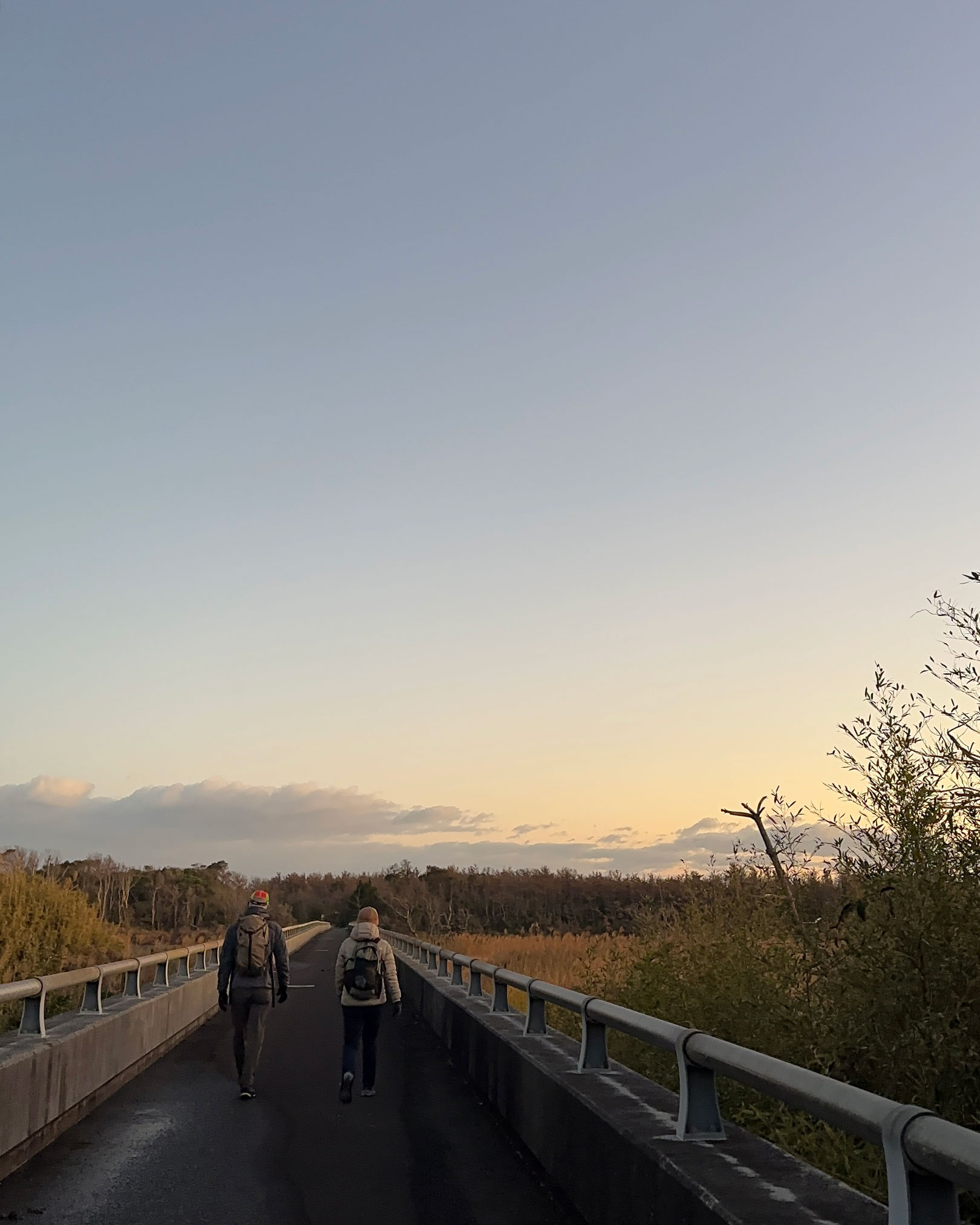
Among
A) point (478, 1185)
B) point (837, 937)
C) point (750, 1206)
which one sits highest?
point (837, 937)

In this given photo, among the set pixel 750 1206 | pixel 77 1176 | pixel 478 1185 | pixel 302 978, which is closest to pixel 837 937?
pixel 478 1185

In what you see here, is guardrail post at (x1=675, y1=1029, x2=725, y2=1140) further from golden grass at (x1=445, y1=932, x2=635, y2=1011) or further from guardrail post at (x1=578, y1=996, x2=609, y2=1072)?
golden grass at (x1=445, y1=932, x2=635, y2=1011)

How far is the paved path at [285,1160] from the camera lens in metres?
7.10

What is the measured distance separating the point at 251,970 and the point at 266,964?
0.68ft

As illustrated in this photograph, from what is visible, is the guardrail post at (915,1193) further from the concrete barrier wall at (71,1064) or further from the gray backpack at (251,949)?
the gray backpack at (251,949)

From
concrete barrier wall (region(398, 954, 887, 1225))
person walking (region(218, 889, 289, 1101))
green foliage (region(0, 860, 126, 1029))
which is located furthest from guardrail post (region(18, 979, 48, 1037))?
green foliage (region(0, 860, 126, 1029))

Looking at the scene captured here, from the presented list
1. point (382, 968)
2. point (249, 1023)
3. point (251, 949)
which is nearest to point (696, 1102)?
point (382, 968)

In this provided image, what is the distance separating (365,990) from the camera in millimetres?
12555

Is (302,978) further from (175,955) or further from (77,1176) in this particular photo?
(77,1176)

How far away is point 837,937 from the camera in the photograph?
302 inches

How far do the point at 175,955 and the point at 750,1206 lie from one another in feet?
51.6

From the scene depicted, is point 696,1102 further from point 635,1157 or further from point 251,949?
point 251,949

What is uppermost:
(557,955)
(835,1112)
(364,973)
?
(364,973)

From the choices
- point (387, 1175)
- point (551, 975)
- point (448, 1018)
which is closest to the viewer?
point (387, 1175)
